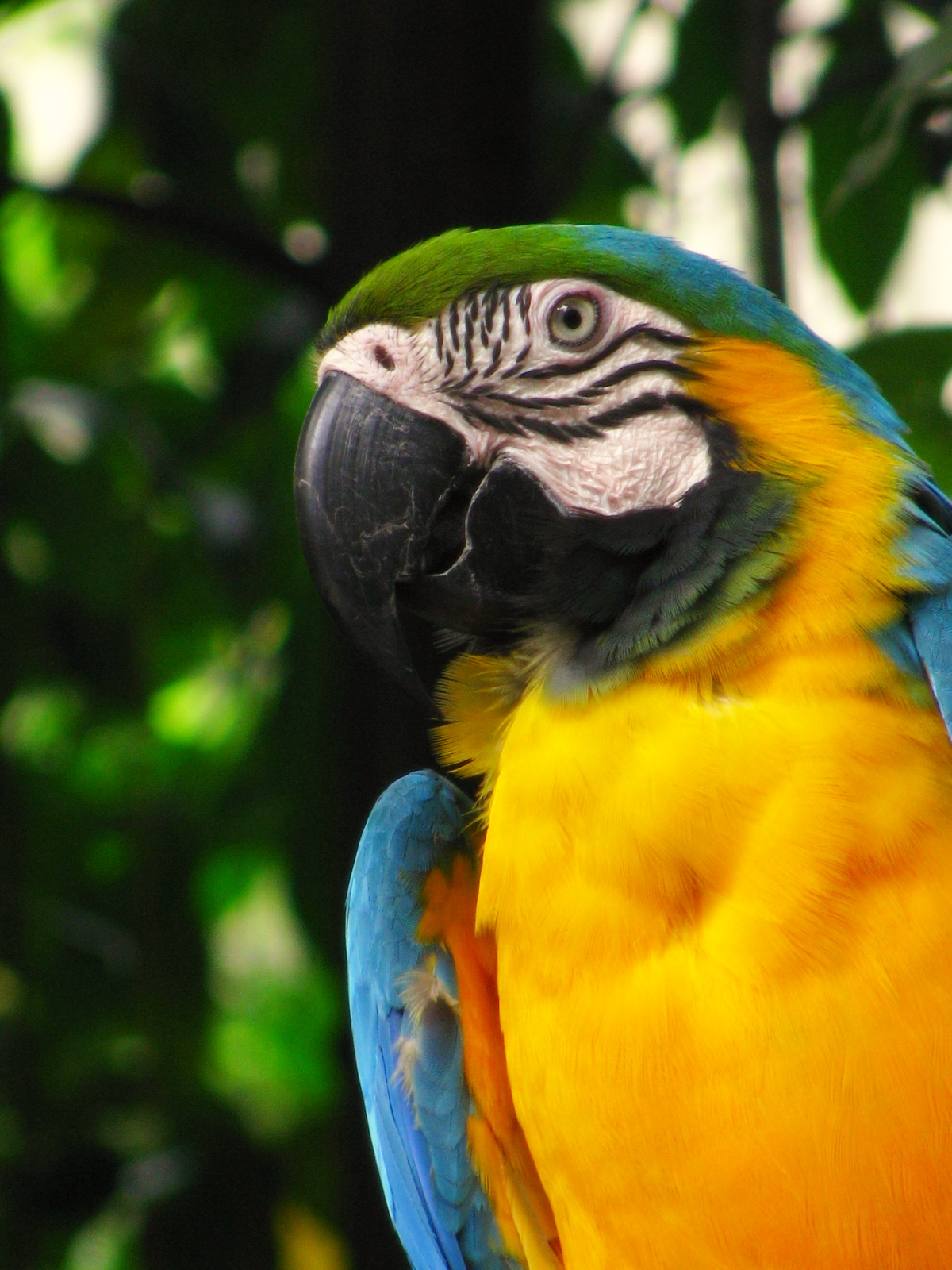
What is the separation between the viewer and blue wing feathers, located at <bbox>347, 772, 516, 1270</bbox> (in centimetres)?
119

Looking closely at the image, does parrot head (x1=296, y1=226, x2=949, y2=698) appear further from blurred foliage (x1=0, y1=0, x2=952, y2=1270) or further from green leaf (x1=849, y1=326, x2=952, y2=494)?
blurred foliage (x1=0, y1=0, x2=952, y2=1270)

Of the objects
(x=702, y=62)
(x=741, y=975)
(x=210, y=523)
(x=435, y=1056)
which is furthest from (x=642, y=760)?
(x=702, y=62)

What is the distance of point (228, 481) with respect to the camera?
6.73 ft

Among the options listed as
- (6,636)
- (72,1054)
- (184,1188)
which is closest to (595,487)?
(6,636)

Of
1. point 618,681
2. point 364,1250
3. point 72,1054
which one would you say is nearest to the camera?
point 618,681

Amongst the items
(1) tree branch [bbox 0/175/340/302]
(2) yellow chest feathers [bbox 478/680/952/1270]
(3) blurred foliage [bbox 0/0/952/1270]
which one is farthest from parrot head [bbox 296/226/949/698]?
(1) tree branch [bbox 0/175/340/302]

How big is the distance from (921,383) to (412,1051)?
0.86 m

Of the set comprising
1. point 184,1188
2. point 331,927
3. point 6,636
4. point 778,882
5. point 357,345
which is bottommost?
point 184,1188

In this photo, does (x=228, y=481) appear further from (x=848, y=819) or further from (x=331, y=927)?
(x=848, y=819)

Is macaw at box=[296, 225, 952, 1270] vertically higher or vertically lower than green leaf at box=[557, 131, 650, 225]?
lower

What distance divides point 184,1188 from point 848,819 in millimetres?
1566

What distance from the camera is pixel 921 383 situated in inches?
53.1

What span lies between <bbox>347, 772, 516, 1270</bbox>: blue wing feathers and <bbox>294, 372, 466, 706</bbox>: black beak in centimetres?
24

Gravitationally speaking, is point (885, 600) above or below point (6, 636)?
above
